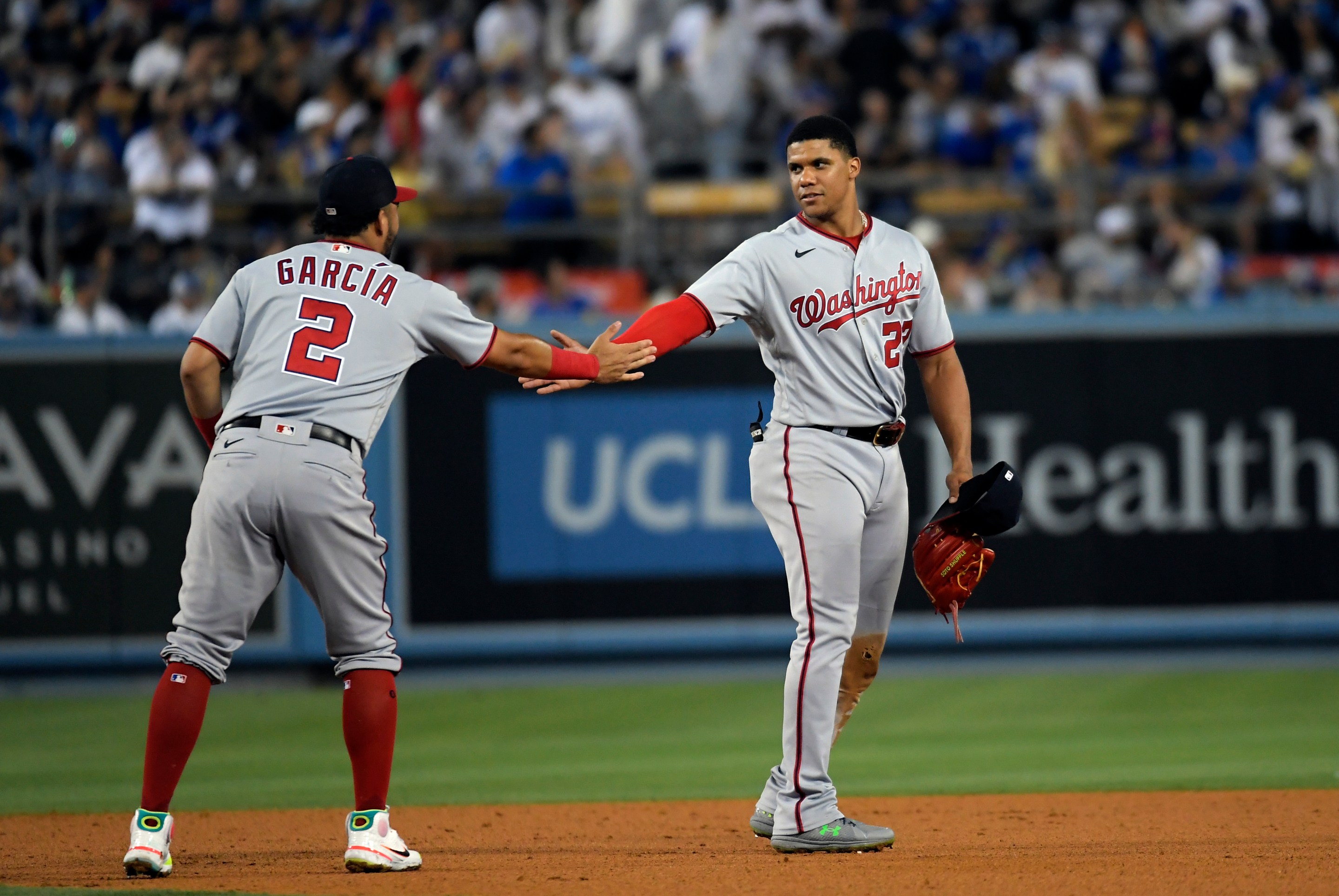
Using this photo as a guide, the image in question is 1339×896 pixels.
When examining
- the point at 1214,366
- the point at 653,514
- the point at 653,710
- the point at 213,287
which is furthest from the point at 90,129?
the point at 1214,366

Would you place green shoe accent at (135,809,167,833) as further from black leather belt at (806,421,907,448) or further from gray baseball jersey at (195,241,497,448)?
black leather belt at (806,421,907,448)

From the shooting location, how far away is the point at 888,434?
5.39 metres

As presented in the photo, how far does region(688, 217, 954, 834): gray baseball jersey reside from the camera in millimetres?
5195

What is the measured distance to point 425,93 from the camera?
47.6 ft

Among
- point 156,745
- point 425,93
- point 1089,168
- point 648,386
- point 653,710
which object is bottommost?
point 653,710

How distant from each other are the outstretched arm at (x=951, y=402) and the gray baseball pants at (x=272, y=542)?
1.91m

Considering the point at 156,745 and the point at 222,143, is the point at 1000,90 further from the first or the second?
the point at 156,745

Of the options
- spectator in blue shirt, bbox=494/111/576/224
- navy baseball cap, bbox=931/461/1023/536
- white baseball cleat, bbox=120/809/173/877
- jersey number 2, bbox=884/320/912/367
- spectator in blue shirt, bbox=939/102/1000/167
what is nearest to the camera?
white baseball cleat, bbox=120/809/173/877

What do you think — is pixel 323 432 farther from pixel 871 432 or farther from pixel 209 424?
pixel 871 432

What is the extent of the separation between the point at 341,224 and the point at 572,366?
0.82 metres

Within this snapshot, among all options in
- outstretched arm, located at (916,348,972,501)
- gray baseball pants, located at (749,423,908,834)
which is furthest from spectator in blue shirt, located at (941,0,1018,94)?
gray baseball pants, located at (749,423,908,834)

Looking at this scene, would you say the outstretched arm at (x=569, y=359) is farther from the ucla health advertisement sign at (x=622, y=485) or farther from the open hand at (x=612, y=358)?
the ucla health advertisement sign at (x=622, y=485)

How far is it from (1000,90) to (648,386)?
5.17m

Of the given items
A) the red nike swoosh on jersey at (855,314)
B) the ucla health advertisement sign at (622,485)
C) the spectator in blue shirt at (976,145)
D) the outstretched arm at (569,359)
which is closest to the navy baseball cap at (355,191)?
the outstretched arm at (569,359)
